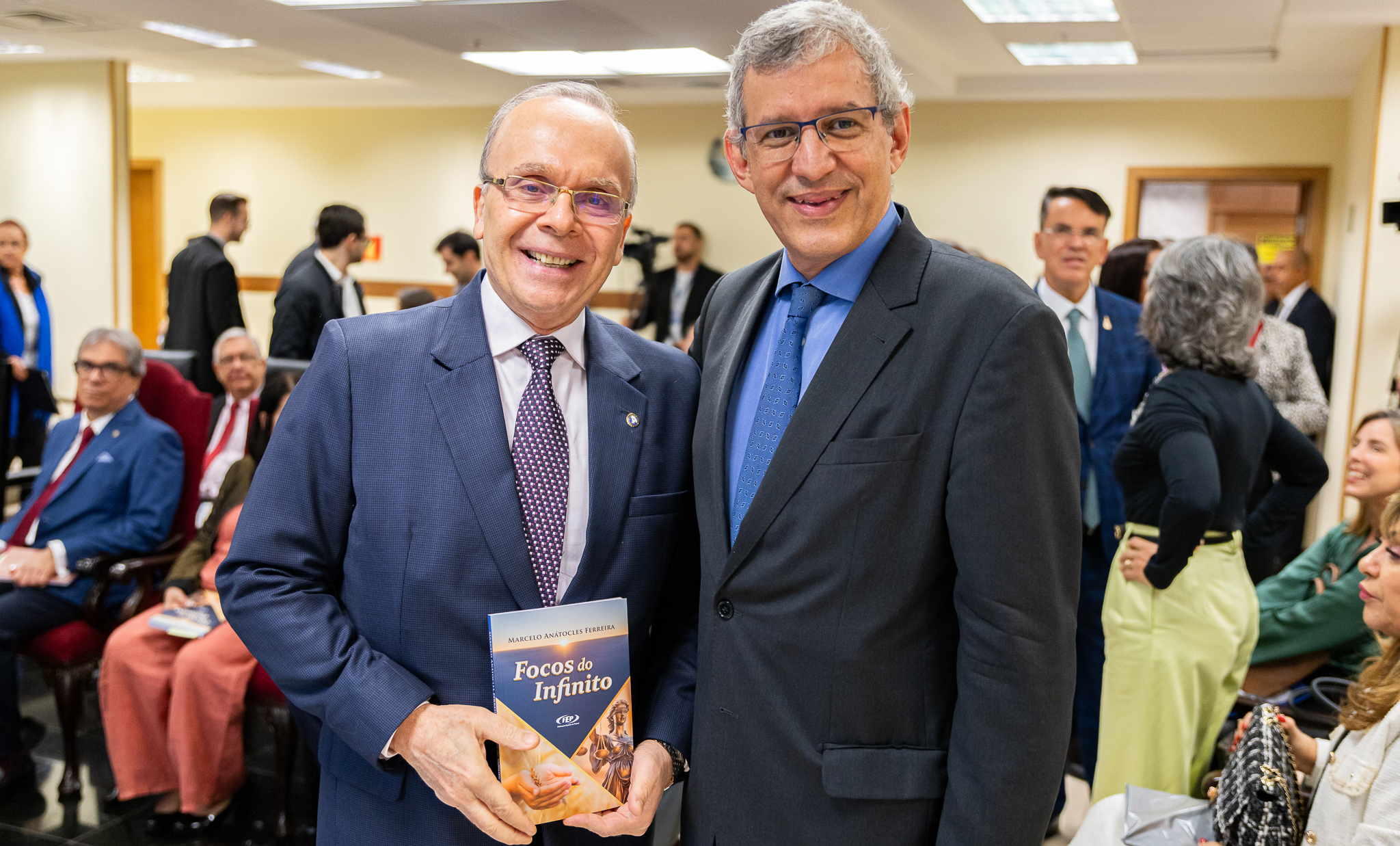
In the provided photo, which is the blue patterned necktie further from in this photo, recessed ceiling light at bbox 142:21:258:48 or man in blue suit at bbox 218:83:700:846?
recessed ceiling light at bbox 142:21:258:48

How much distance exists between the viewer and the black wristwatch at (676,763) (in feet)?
4.58

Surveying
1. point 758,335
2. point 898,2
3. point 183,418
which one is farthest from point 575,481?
point 898,2

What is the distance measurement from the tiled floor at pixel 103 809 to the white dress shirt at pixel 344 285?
9.32 feet

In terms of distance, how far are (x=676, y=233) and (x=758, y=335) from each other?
8443 mm

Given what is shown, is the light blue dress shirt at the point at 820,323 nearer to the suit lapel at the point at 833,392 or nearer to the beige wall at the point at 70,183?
the suit lapel at the point at 833,392

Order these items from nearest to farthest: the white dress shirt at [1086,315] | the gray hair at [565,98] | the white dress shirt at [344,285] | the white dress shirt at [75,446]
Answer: the gray hair at [565,98] → the white dress shirt at [1086,315] → the white dress shirt at [75,446] → the white dress shirt at [344,285]

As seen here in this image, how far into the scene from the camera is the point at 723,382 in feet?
4.53

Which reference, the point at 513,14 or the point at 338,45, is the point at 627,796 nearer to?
the point at 513,14

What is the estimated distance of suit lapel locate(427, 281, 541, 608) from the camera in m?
1.30

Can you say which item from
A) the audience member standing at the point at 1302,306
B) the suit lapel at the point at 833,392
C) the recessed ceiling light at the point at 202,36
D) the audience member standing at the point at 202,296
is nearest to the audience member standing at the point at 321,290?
the audience member standing at the point at 202,296

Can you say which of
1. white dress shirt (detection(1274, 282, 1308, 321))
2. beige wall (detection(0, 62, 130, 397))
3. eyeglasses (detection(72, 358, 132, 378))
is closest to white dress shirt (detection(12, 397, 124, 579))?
eyeglasses (detection(72, 358, 132, 378))

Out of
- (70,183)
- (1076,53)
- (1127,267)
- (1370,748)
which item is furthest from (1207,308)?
(70,183)

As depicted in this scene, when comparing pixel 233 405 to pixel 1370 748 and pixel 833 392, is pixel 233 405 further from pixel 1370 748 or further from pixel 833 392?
pixel 1370 748

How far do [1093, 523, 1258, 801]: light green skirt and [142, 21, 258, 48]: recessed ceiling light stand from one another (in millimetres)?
6881
